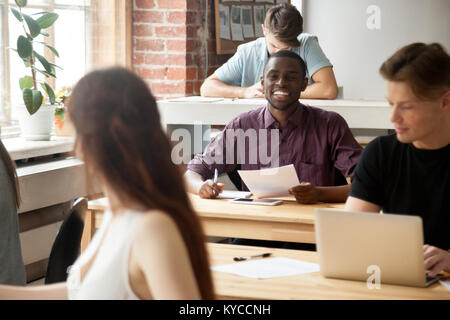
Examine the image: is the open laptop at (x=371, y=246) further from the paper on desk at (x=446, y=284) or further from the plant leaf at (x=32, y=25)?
the plant leaf at (x=32, y=25)

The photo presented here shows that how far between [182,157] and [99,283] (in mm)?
2864

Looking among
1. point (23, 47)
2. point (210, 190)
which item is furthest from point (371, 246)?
point (23, 47)

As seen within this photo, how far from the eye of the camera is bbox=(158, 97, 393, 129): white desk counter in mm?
3527

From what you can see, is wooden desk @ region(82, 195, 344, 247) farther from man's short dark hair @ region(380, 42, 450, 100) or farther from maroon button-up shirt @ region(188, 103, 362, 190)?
man's short dark hair @ region(380, 42, 450, 100)

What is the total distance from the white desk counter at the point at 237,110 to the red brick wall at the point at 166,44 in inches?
30.6

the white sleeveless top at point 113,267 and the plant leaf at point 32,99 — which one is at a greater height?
the plant leaf at point 32,99

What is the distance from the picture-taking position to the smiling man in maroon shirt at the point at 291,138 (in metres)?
3.06

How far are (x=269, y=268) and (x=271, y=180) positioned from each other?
2.84 feet

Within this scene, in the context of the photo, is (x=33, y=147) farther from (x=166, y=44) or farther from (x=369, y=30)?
(x=369, y=30)

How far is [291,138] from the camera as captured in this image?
3.09m

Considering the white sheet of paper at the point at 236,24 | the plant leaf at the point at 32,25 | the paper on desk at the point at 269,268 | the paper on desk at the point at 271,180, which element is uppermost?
the white sheet of paper at the point at 236,24

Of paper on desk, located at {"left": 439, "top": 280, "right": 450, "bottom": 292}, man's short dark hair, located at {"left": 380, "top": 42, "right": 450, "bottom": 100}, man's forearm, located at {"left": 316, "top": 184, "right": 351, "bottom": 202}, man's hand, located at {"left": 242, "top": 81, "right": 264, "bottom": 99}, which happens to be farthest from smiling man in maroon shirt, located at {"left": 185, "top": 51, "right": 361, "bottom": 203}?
paper on desk, located at {"left": 439, "top": 280, "right": 450, "bottom": 292}

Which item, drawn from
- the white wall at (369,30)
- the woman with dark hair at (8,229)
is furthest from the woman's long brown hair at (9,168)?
the white wall at (369,30)

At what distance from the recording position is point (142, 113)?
1.02 m
